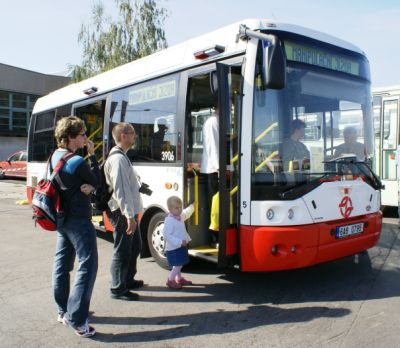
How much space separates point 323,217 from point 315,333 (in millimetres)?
1339

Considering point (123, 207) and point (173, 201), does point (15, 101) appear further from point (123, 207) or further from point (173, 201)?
point (123, 207)

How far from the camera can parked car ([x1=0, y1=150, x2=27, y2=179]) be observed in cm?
2361

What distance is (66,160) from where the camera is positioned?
3732 mm

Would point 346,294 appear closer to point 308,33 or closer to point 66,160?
point 308,33

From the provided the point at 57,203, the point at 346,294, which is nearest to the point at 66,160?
the point at 57,203

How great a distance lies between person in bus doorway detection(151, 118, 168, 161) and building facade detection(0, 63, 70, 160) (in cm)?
2894

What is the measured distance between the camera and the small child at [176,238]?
497 centimetres

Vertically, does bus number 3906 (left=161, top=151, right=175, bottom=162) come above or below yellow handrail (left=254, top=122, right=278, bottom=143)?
below

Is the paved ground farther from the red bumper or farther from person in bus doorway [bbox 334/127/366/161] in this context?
person in bus doorway [bbox 334/127/366/161]

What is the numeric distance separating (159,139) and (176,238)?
1.58 metres

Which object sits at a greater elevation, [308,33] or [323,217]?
[308,33]

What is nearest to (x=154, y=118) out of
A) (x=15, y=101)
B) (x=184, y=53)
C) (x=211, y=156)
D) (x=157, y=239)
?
(x=184, y=53)

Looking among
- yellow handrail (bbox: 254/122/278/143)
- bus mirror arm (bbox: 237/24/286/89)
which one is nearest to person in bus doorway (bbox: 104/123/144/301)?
yellow handrail (bbox: 254/122/278/143)

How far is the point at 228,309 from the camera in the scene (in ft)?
14.6
